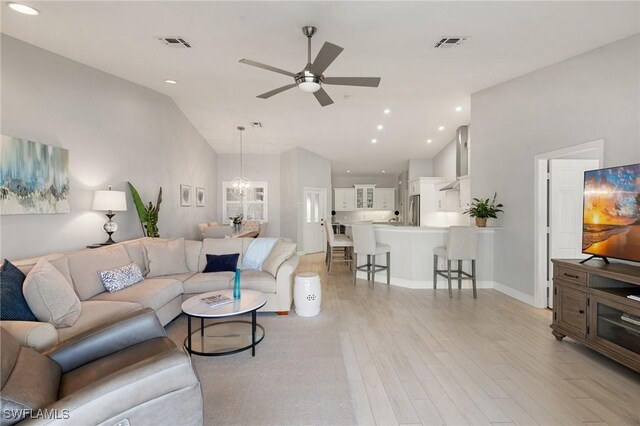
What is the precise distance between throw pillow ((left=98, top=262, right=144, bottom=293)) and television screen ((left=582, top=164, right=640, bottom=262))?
4.87 m

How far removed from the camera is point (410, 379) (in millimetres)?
2369

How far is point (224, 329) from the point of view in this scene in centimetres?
337

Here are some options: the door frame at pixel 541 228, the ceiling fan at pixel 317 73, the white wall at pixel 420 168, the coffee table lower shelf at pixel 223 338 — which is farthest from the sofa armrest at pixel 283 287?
the white wall at pixel 420 168

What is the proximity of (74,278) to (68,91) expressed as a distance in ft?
7.58

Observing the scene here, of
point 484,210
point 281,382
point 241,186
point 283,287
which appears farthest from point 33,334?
point 241,186

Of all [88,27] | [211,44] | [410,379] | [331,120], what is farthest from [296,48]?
[410,379]

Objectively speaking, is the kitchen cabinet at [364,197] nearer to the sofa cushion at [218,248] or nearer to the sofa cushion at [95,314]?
the sofa cushion at [218,248]

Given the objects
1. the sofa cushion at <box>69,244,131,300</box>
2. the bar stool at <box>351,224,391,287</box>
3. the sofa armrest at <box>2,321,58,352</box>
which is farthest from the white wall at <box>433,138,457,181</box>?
the sofa armrest at <box>2,321,58,352</box>

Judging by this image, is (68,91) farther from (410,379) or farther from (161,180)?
(410,379)

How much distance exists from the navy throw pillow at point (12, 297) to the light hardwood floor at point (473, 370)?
2.54m

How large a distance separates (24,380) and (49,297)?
Answer: 1.32m

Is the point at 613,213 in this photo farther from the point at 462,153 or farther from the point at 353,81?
the point at 462,153

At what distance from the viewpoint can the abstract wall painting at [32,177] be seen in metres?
2.86

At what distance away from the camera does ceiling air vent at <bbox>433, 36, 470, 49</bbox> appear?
3.17m
